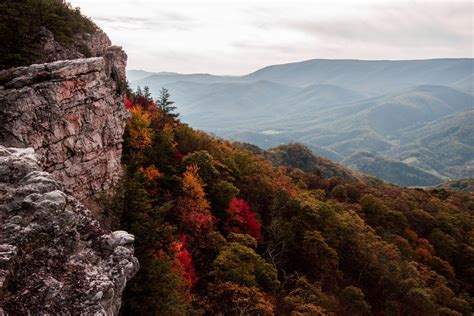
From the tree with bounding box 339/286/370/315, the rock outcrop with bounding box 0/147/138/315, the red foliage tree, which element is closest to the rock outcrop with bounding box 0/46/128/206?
the rock outcrop with bounding box 0/147/138/315

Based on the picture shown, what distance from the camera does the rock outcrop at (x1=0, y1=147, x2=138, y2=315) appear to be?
987 cm

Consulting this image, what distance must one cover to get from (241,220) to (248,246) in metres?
3.83

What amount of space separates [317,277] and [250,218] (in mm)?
12068

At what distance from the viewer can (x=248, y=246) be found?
44.8 m

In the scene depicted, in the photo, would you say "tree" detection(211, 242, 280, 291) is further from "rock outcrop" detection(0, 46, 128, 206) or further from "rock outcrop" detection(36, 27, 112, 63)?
"rock outcrop" detection(36, 27, 112, 63)

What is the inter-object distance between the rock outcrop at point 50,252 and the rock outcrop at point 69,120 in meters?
11.7

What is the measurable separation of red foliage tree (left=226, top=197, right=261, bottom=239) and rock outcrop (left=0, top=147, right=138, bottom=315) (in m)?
34.3

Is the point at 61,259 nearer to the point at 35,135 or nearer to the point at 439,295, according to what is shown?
the point at 35,135

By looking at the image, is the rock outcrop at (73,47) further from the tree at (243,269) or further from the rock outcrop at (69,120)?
the tree at (243,269)

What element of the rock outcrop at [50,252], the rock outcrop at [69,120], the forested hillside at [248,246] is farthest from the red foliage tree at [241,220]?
the rock outcrop at [50,252]

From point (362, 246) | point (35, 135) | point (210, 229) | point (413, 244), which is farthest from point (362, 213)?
point (35, 135)

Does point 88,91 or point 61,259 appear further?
point 88,91

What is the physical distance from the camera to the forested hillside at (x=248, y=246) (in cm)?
2545

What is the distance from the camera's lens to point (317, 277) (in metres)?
48.0
